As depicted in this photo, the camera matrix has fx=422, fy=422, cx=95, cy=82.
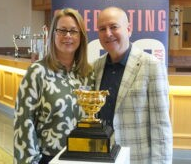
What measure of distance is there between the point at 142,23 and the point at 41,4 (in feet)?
22.6

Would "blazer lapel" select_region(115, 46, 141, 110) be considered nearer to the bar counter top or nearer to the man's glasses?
the man's glasses

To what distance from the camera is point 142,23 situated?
3412 millimetres

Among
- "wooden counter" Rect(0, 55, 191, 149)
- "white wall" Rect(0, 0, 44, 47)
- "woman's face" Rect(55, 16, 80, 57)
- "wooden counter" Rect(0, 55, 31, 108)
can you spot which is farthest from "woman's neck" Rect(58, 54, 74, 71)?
"white wall" Rect(0, 0, 44, 47)

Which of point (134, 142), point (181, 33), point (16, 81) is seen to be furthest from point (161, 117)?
point (181, 33)

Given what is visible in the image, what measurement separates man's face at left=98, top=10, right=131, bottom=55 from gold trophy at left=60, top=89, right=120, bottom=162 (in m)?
0.52

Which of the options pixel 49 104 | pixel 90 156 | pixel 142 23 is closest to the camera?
pixel 90 156

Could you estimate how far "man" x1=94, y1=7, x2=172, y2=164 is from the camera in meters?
1.96

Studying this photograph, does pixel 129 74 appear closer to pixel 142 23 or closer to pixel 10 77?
pixel 142 23

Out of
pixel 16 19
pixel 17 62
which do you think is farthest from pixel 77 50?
pixel 16 19

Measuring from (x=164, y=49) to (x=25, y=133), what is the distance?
1836mm

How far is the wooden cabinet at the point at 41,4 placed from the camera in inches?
375

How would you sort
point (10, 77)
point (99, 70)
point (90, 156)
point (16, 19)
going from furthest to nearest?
point (16, 19) → point (10, 77) → point (99, 70) → point (90, 156)

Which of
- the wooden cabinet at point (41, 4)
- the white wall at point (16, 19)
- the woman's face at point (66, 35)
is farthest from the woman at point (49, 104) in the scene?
the white wall at point (16, 19)

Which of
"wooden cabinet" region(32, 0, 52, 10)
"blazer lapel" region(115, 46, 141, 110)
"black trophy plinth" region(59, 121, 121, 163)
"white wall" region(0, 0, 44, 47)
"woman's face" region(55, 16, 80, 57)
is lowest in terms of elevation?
"black trophy plinth" region(59, 121, 121, 163)
